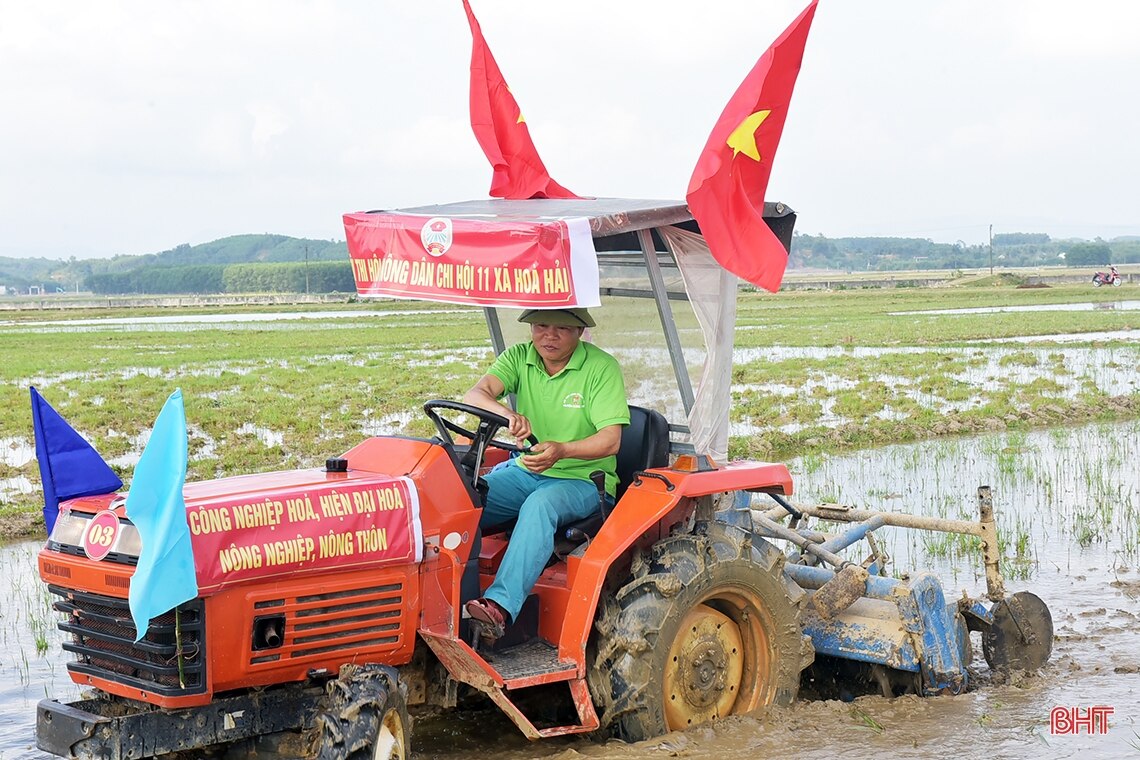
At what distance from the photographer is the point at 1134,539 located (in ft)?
31.7

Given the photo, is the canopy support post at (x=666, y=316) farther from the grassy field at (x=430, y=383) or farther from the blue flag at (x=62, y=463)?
the blue flag at (x=62, y=463)

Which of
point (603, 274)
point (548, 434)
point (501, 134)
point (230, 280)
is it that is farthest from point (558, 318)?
point (230, 280)

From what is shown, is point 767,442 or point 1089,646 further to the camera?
point 767,442

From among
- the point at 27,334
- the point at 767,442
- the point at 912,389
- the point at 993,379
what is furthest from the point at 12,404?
the point at 27,334

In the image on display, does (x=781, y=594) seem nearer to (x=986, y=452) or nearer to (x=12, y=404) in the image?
(x=986, y=452)

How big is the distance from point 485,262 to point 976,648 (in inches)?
168

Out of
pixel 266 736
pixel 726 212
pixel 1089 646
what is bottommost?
pixel 1089 646

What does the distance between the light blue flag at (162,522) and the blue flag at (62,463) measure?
0.85 meters

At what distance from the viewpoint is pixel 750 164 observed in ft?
17.7

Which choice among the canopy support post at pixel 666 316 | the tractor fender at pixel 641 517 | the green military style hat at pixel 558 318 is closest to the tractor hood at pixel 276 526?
the tractor fender at pixel 641 517

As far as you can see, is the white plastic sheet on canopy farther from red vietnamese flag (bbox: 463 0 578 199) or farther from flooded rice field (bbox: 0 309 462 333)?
flooded rice field (bbox: 0 309 462 333)

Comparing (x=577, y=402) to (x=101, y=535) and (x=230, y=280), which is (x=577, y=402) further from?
(x=230, y=280)

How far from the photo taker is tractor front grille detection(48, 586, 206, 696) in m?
4.29

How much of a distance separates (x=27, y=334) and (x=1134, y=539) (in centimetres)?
4073
